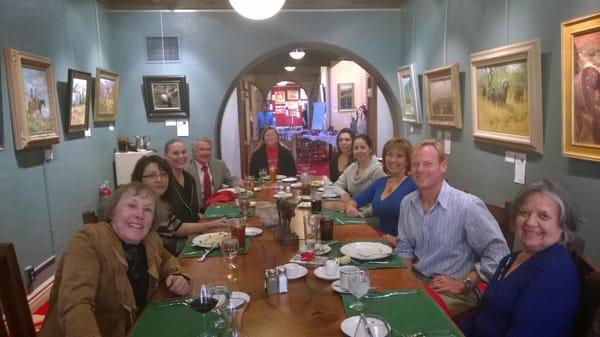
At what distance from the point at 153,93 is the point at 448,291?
463 centimetres

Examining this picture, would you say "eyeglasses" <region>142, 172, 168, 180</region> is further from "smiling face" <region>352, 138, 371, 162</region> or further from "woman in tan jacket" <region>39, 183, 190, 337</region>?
"smiling face" <region>352, 138, 371, 162</region>

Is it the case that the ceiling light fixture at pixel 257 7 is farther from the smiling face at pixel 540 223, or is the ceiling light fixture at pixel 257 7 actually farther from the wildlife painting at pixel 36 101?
the smiling face at pixel 540 223

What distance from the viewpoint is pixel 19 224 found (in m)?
3.28

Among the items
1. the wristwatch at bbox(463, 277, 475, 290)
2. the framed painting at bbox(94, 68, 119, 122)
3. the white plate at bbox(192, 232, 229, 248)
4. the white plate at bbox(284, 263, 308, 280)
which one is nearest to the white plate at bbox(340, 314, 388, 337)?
the white plate at bbox(284, 263, 308, 280)

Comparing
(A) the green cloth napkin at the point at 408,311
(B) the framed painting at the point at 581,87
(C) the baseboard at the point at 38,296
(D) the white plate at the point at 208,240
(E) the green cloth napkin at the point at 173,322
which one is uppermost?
(B) the framed painting at the point at 581,87

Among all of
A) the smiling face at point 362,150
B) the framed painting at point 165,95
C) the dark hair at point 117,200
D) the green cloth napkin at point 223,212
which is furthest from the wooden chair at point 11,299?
the framed painting at point 165,95

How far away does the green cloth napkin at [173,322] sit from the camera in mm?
1488

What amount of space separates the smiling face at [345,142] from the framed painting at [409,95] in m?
0.82

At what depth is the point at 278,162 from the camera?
561 cm

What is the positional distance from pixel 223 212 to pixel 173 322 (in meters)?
1.84

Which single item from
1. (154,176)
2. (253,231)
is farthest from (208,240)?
(154,176)

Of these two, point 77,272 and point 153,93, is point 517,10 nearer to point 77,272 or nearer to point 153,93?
point 77,272

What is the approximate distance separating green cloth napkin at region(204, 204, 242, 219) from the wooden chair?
5.54ft

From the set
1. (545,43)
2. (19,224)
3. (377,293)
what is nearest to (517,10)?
(545,43)
